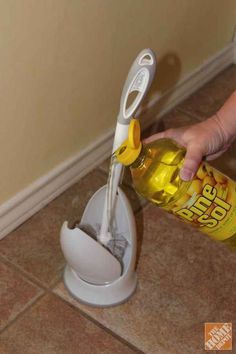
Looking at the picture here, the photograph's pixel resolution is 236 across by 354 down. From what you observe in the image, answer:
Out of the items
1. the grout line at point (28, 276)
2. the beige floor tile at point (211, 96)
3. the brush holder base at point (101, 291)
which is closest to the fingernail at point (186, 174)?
the brush holder base at point (101, 291)

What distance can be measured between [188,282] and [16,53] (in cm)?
50

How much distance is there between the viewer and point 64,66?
1.04 metres

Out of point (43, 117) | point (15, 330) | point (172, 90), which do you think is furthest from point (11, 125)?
point (172, 90)

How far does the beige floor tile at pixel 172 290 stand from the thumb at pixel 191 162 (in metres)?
0.31

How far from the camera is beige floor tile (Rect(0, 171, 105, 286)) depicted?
1052 mm

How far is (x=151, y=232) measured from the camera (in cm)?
115

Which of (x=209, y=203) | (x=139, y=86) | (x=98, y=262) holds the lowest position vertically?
(x=98, y=262)

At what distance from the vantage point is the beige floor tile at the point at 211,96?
1492 millimetres

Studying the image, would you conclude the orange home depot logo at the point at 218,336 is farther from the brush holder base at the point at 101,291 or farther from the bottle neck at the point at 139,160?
the bottle neck at the point at 139,160

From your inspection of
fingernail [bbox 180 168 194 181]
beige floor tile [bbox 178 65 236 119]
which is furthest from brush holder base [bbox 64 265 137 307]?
beige floor tile [bbox 178 65 236 119]

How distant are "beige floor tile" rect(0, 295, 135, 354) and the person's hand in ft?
1.05

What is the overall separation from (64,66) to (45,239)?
0.32 m

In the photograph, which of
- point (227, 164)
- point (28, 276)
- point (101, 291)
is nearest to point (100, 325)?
point (101, 291)

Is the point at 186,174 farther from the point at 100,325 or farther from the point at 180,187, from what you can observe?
the point at 100,325
